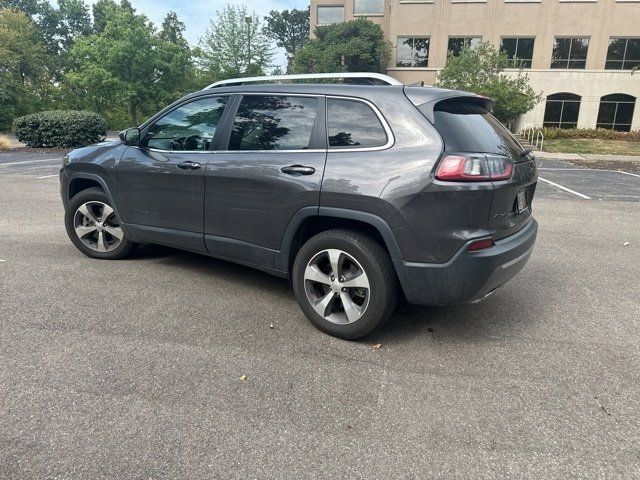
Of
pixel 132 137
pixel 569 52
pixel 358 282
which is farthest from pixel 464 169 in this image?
pixel 569 52

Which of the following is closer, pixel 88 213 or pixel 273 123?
pixel 273 123

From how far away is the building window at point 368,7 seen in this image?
145ft

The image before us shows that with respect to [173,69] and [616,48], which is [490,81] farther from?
[173,69]

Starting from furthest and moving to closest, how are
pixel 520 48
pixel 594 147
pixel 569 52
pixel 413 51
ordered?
1. pixel 413 51
2. pixel 520 48
3. pixel 569 52
4. pixel 594 147

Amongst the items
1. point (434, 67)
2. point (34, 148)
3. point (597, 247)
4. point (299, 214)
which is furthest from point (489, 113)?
point (434, 67)

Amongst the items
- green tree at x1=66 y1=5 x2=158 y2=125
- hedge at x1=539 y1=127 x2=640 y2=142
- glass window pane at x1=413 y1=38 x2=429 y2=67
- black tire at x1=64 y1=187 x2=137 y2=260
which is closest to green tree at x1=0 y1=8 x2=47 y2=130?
green tree at x1=66 y1=5 x2=158 y2=125

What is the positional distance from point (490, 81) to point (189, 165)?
25.3m

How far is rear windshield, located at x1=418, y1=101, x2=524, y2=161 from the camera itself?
10.5 ft

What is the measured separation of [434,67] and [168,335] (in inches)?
1489

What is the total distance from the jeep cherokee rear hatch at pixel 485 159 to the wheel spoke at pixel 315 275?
1.07 m

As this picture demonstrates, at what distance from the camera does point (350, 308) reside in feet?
11.3

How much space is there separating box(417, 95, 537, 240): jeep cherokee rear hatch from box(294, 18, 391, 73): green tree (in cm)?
3698

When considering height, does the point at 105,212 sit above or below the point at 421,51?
below

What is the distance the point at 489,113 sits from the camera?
12.5ft
